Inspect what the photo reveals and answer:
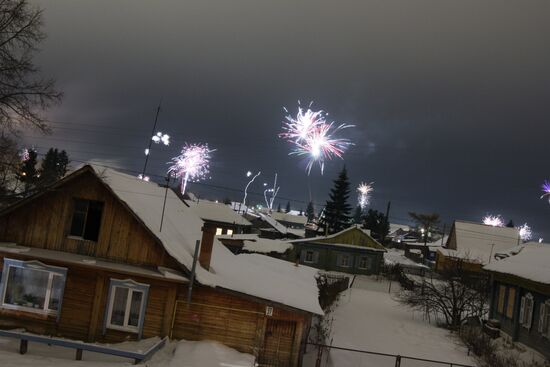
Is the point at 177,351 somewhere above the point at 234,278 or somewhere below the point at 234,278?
below

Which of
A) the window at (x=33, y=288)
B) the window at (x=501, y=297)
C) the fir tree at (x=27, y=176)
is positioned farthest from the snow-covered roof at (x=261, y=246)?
the window at (x=33, y=288)

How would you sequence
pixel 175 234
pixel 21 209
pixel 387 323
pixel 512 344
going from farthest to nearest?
pixel 387 323, pixel 512 344, pixel 175 234, pixel 21 209

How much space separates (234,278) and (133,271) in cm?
380

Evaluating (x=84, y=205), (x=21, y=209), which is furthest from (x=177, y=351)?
(x=21, y=209)

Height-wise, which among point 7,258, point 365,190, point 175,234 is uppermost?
Result: point 365,190

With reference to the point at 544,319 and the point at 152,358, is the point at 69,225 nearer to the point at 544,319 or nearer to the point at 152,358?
the point at 152,358

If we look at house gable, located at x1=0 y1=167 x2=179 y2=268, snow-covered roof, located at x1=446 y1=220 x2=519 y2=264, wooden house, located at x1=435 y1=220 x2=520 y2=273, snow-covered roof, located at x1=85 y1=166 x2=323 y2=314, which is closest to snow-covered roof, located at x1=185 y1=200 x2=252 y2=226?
wooden house, located at x1=435 y1=220 x2=520 y2=273

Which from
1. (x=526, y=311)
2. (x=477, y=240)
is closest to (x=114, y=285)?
(x=526, y=311)

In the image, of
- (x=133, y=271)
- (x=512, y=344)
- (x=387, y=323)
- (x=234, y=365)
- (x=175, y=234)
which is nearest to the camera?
(x=234, y=365)

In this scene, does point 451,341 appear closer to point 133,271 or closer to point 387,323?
point 387,323

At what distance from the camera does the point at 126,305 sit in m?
15.8

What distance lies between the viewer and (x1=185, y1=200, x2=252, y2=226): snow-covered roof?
6086 cm

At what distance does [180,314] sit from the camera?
15672 mm

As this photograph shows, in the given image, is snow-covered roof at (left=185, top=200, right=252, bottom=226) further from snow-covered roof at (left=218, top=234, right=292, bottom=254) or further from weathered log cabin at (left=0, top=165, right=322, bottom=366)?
weathered log cabin at (left=0, top=165, right=322, bottom=366)
